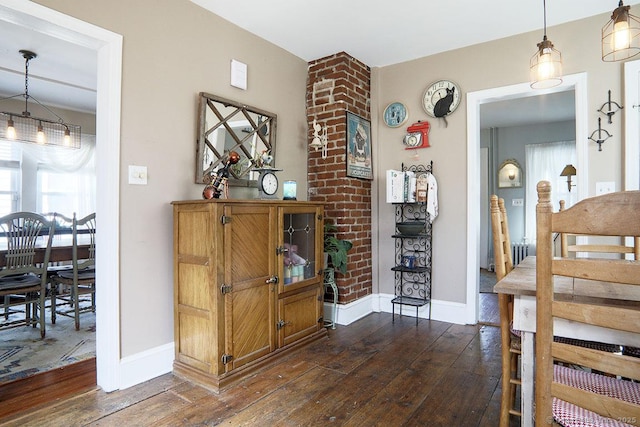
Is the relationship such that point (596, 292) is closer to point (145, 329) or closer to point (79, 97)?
point (145, 329)

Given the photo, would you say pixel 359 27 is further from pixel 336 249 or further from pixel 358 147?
pixel 336 249

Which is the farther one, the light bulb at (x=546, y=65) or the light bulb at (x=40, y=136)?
the light bulb at (x=40, y=136)

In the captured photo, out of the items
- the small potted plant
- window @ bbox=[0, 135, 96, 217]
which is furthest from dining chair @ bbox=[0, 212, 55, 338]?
the small potted plant

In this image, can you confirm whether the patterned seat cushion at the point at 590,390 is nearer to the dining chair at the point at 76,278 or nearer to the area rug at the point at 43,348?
the area rug at the point at 43,348

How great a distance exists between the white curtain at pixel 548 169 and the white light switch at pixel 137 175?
600cm

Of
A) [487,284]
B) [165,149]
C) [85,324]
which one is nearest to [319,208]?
[165,149]

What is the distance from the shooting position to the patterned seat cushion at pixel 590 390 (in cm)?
105

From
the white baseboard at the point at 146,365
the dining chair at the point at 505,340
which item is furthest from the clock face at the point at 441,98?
the white baseboard at the point at 146,365

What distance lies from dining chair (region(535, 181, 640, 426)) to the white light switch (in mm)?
2209

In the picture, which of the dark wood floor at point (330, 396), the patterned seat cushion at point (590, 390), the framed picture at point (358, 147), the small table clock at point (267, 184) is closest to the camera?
the patterned seat cushion at point (590, 390)

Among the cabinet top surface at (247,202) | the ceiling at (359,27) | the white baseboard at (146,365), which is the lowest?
the white baseboard at (146,365)

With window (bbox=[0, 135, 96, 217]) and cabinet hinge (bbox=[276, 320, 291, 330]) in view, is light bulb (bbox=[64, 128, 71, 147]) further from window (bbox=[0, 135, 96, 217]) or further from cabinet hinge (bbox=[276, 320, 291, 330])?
cabinet hinge (bbox=[276, 320, 291, 330])

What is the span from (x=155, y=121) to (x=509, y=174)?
239 inches

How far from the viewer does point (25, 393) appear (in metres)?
2.13
